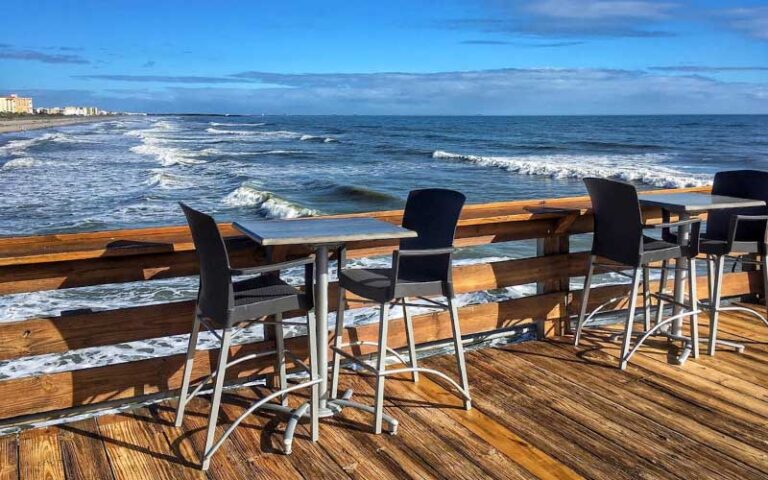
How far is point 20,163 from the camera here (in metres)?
22.1

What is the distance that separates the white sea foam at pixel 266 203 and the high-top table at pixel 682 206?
9.53m

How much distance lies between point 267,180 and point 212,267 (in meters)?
16.2

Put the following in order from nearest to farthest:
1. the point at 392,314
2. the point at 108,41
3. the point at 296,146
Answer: the point at 392,314 < the point at 296,146 < the point at 108,41

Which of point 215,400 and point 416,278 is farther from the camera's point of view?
point 416,278

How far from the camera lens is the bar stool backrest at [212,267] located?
8.11ft

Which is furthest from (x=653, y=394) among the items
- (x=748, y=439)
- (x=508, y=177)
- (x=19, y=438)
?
(x=508, y=177)

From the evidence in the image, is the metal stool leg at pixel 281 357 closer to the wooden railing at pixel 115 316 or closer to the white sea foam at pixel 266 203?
the wooden railing at pixel 115 316

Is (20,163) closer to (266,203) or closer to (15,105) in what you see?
(266,203)

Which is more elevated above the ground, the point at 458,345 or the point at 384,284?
the point at 384,284

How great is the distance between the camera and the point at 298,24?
30688mm

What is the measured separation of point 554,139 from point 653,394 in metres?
36.8

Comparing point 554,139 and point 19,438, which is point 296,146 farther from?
point 19,438

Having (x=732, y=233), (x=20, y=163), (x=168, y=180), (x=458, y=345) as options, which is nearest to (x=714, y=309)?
(x=732, y=233)

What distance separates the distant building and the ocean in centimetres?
8936
